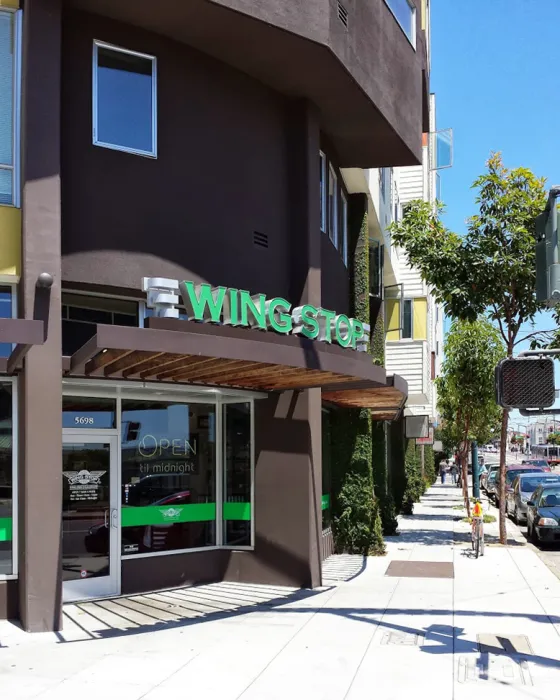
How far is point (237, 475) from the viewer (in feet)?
46.1

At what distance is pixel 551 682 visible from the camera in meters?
7.98

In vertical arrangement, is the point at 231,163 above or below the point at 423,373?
above

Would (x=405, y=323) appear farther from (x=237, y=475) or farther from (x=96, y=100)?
(x=96, y=100)

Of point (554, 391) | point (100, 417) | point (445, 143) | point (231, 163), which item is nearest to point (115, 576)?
point (100, 417)

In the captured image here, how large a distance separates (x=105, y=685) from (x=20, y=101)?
725cm

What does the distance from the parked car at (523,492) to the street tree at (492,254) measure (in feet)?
20.5

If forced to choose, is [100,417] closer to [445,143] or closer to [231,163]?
[231,163]

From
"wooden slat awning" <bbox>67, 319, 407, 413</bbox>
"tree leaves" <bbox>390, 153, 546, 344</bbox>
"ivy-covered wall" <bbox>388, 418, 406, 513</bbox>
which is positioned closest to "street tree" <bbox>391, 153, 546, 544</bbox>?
"tree leaves" <bbox>390, 153, 546, 344</bbox>

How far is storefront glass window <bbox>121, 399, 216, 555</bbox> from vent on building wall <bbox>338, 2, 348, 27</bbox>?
6438 millimetres

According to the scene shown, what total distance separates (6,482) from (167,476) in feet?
9.37

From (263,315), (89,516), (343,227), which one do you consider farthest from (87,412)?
(343,227)

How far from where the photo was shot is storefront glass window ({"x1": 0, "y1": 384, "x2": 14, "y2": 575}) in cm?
1081

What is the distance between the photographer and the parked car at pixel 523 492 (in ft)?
83.6

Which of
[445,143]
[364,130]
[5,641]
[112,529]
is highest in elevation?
[445,143]
